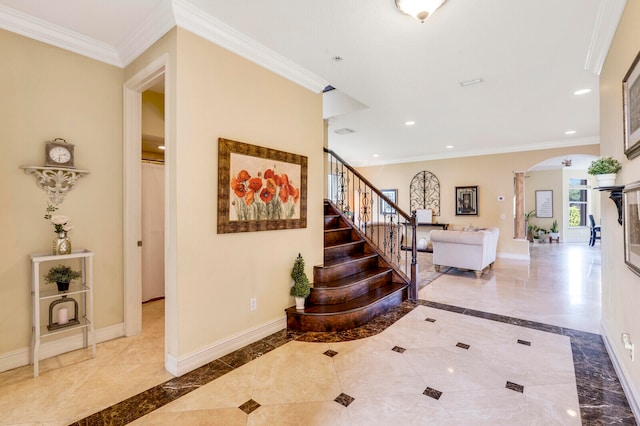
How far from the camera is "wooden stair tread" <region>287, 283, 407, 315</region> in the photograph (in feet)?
10.8

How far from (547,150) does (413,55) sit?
6213mm

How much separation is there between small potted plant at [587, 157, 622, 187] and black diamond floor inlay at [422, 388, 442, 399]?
2.07 m

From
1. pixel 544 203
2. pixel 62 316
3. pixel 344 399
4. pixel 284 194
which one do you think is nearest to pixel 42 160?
pixel 62 316

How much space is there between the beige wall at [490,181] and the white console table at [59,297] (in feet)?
27.8

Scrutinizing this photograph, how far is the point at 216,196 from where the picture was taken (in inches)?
105

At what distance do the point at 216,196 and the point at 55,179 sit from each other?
1467mm

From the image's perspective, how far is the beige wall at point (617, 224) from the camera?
2004mm

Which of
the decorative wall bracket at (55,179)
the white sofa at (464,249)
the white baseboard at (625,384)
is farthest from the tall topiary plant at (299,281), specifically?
the white sofa at (464,249)

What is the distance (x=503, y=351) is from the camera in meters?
2.80

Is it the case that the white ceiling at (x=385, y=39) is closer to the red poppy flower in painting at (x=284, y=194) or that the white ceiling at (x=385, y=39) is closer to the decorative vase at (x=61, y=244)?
the red poppy flower in painting at (x=284, y=194)

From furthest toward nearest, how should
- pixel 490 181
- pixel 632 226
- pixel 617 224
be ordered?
pixel 490 181
pixel 617 224
pixel 632 226

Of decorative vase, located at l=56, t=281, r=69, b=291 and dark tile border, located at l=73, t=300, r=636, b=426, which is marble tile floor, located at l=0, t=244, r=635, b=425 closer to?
dark tile border, located at l=73, t=300, r=636, b=426

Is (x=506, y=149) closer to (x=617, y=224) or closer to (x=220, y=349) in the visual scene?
(x=617, y=224)

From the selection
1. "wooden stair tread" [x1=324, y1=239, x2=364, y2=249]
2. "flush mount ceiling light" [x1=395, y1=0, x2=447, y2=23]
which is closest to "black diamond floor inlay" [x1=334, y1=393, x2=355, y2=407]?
"wooden stair tread" [x1=324, y1=239, x2=364, y2=249]
